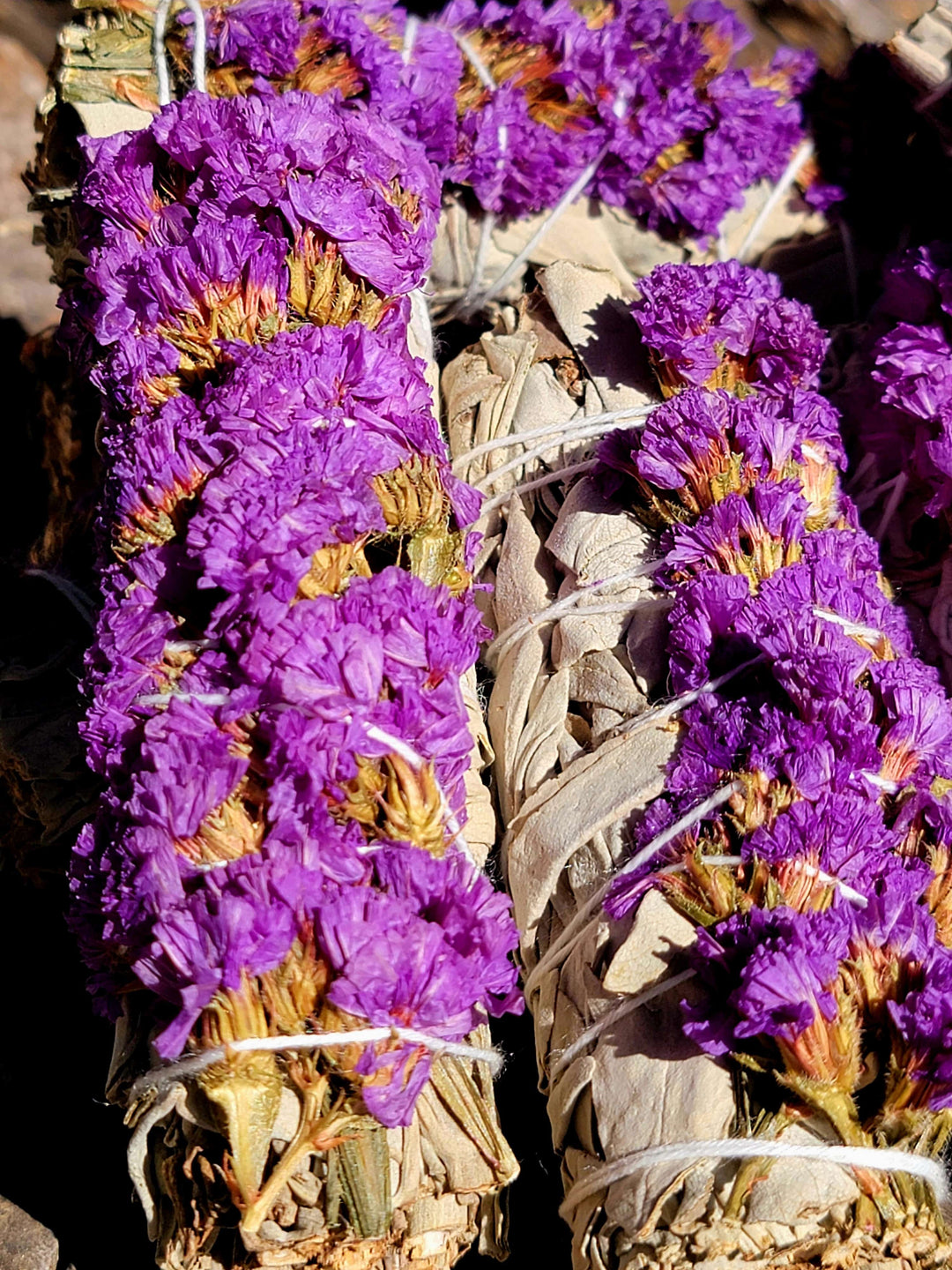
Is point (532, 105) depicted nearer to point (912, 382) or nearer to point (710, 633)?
point (912, 382)

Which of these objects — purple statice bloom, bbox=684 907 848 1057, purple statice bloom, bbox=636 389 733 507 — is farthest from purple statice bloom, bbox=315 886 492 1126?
purple statice bloom, bbox=636 389 733 507

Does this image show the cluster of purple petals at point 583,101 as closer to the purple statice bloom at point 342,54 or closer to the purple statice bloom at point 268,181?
the purple statice bloom at point 342,54

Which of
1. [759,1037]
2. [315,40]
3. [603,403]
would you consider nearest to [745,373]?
[603,403]

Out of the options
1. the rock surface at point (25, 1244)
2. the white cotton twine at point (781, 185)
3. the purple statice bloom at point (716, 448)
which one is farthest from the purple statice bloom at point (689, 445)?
the rock surface at point (25, 1244)

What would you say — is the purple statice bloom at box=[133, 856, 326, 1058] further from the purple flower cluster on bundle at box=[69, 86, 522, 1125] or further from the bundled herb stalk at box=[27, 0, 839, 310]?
the bundled herb stalk at box=[27, 0, 839, 310]

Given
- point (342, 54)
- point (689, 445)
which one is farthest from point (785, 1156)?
point (342, 54)
